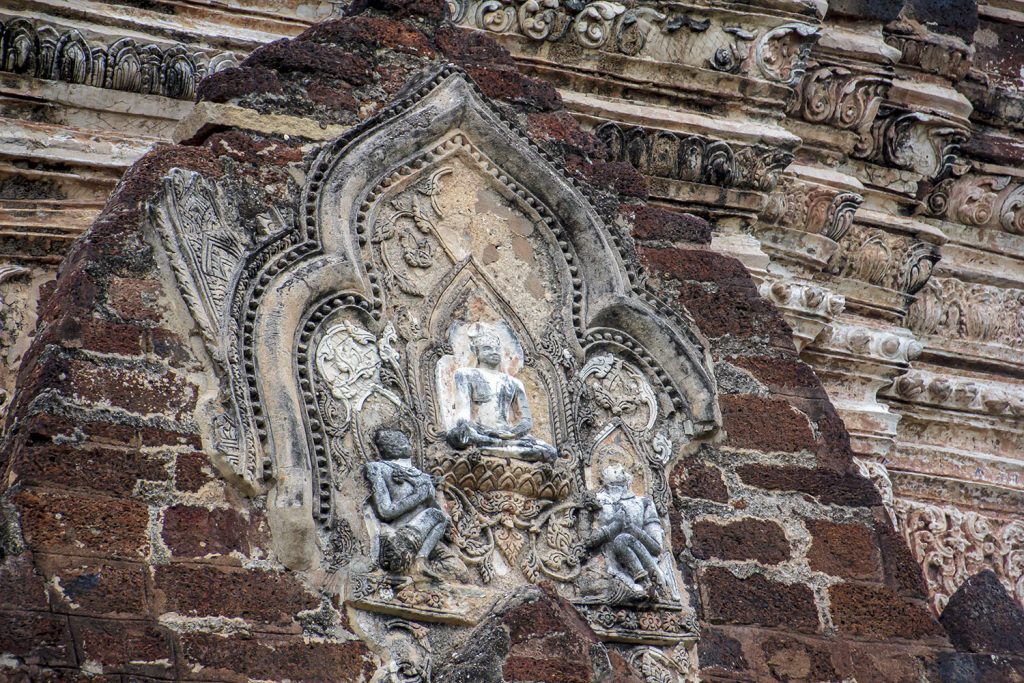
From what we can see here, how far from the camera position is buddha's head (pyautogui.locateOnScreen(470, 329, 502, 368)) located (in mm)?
6078

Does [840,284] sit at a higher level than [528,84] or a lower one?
lower

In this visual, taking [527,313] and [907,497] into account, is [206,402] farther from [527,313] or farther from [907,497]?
[907,497]

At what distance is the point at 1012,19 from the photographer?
33.8 feet

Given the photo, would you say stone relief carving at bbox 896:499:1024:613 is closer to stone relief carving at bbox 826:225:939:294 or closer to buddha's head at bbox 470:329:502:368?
stone relief carving at bbox 826:225:939:294

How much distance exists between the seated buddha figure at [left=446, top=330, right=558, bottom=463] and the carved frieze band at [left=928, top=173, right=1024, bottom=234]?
4.37m

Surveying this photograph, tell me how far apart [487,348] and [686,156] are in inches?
95.9

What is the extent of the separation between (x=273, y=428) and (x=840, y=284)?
172 inches

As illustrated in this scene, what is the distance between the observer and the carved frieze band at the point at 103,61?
7.39 metres

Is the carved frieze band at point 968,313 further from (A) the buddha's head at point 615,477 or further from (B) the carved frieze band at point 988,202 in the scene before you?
(A) the buddha's head at point 615,477

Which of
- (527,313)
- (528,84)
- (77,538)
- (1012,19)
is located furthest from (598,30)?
(77,538)

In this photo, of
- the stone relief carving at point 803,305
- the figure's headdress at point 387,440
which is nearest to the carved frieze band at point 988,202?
the stone relief carving at point 803,305

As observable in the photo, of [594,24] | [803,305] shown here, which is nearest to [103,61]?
[594,24]

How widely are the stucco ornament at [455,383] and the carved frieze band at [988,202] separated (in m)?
3.80

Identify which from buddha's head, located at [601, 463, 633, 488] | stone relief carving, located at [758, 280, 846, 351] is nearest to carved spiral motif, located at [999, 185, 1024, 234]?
stone relief carving, located at [758, 280, 846, 351]
